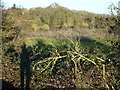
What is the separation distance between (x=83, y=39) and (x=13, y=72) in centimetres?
472

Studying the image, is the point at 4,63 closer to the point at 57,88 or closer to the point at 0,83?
the point at 0,83

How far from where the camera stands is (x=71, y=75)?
16.2 feet

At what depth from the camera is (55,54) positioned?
16.6ft

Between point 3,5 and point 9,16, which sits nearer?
point 3,5

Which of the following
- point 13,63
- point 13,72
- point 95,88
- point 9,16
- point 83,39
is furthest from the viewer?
point 83,39

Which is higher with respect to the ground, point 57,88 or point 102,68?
point 102,68

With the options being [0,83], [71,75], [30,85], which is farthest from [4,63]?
[71,75]

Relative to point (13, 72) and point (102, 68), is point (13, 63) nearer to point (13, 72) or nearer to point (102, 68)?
point (13, 72)

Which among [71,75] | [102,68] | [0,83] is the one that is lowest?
[0,83]

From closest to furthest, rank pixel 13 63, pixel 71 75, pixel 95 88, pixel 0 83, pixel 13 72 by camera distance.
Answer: pixel 95 88
pixel 71 75
pixel 0 83
pixel 13 72
pixel 13 63

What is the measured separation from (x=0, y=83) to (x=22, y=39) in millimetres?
1923

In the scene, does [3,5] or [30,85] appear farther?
[3,5]

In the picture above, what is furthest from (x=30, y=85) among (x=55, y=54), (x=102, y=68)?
(x=102, y=68)

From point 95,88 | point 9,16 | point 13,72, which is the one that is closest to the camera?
point 95,88
